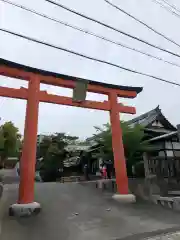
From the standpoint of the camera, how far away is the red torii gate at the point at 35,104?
10.5 m

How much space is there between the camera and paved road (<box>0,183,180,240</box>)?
7492mm

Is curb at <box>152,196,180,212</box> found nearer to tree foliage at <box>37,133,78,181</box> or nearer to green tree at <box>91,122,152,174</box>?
green tree at <box>91,122,152,174</box>

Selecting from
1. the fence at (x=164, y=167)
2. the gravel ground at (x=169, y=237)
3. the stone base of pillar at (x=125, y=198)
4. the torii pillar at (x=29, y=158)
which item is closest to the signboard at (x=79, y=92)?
the torii pillar at (x=29, y=158)

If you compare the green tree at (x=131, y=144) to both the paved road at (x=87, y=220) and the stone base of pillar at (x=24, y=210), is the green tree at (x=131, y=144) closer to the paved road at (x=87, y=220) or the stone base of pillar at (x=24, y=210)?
the paved road at (x=87, y=220)

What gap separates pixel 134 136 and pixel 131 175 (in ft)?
9.58

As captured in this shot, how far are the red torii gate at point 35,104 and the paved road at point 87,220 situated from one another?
100 cm

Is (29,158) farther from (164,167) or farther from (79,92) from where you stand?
(164,167)

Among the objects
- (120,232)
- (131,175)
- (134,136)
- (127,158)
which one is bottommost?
(120,232)

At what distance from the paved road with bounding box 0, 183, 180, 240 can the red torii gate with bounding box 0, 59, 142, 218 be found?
3.29 ft

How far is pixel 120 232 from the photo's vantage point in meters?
7.73

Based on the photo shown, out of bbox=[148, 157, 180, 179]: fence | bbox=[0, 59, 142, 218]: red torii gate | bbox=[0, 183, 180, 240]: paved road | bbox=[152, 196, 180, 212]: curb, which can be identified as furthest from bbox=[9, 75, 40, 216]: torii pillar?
bbox=[148, 157, 180, 179]: fence

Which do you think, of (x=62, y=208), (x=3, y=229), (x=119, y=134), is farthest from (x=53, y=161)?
(x=3, y=229)

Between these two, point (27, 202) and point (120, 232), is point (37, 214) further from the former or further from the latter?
point (120, 232)

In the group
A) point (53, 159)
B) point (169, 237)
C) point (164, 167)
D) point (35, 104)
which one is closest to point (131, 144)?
point (164, 167)
